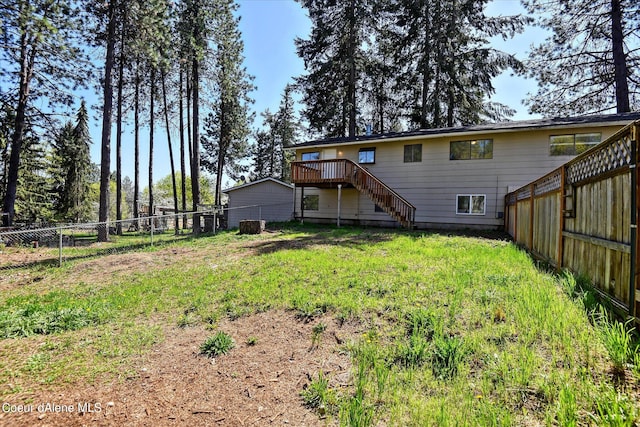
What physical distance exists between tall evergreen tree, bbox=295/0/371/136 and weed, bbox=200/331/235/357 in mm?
18776

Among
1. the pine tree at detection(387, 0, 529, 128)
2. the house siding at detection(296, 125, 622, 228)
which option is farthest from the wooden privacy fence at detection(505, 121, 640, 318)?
the pine tree at detection(387, 0, 529, 128)

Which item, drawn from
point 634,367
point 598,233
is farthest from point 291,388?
point 598,233

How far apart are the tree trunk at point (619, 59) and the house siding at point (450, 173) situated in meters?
5.60

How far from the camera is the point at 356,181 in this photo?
1497cm

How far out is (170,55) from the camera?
15.5 metres

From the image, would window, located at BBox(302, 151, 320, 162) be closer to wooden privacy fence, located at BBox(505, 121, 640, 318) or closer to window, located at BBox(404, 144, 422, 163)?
window, located at BBox(404, 144, 422, 163)

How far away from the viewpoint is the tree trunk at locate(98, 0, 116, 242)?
43.2 ft

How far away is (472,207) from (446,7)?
14.8 m

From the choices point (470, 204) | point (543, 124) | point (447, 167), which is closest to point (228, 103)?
point (447, 167)

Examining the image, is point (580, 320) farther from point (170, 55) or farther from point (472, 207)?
point (170, 55)

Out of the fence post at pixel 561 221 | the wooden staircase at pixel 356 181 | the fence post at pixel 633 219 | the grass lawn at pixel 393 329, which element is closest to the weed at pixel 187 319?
the grass lawn at pixel 393 329

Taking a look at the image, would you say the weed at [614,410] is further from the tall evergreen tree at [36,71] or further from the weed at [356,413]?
the tall evergreen tree at [36,71]

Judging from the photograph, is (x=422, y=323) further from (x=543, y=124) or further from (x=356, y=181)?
(x=543, y=124)

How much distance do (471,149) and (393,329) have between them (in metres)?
12.6
